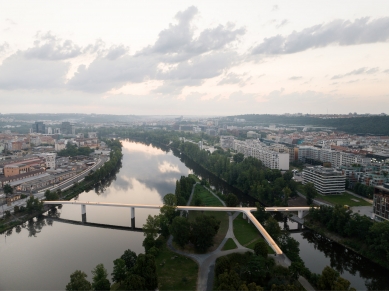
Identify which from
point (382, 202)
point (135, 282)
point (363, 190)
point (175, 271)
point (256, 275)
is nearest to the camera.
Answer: point (135, 282)

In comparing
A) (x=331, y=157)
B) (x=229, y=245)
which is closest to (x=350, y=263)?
(x=229, y=245)

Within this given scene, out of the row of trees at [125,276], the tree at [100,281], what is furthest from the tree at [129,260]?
the tree at [100,281]

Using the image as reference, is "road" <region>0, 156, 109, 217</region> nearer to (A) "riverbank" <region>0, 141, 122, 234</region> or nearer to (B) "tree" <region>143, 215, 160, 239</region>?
(A) "riverbank" <region>0, 141, 122, 234</region>

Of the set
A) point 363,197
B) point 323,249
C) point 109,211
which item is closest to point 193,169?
point 109,211

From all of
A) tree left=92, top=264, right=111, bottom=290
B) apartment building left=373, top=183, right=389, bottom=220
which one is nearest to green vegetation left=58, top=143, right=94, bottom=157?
tree left=92, top=264, right=111, bottom=290

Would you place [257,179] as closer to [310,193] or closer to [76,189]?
[310,193]

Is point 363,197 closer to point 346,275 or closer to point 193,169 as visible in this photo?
point 346,275

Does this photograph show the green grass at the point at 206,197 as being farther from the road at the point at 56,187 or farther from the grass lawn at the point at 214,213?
the road at the point at 56,187
